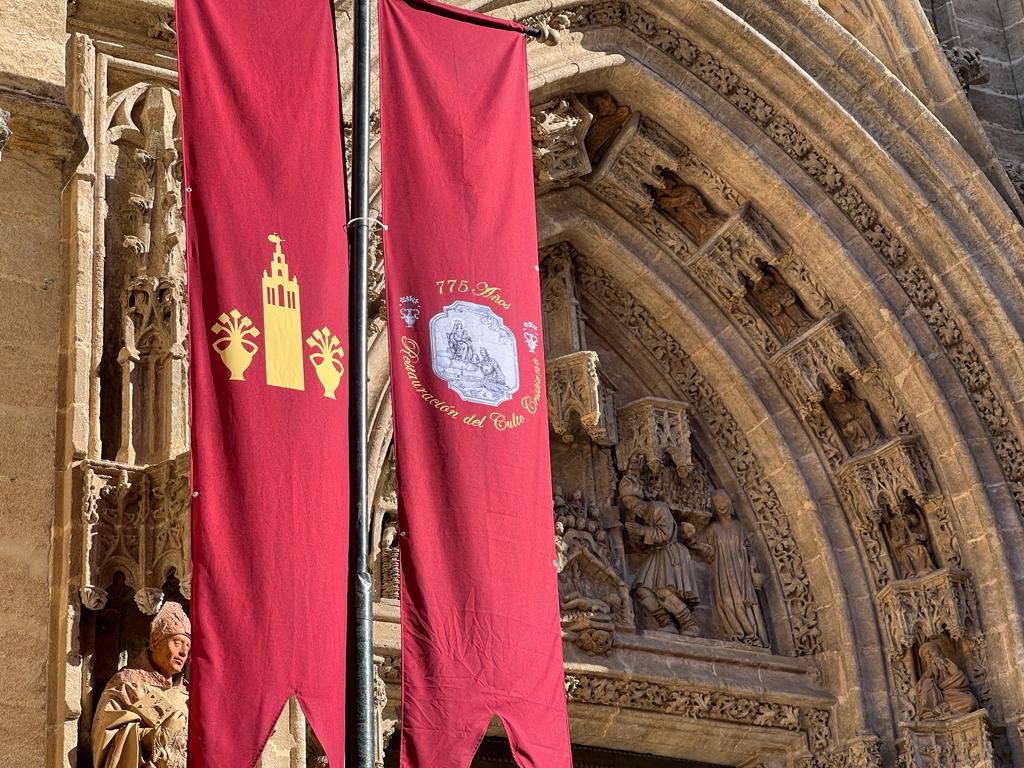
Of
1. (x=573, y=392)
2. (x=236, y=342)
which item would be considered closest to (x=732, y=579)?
(x=573, y=392)

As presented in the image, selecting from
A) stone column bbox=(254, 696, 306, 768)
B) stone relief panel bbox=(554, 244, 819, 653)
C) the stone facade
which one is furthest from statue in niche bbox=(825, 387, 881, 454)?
stone column bbox=(254, 696, 306, 768)

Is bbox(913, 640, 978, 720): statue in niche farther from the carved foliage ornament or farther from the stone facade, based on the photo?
the carved foliage ornament

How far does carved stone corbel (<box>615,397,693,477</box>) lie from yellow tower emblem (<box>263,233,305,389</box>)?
520 cm

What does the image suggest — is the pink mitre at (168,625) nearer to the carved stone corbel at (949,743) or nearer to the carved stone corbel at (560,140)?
the carved stone corbel at (560,140)

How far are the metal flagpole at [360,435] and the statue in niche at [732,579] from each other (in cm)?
580

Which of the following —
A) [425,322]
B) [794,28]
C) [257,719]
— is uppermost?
[794,28]

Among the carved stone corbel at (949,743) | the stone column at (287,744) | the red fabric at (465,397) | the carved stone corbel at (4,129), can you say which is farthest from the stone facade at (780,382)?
the carved stone corbel at (4,129)

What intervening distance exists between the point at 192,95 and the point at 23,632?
2.33 m

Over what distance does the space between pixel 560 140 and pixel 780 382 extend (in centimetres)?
220

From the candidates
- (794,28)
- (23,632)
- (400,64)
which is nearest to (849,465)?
(794,28)

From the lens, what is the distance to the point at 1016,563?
11.7 m

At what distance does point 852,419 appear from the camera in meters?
12.5

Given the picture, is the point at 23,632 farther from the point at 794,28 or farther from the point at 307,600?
the point at 794,28

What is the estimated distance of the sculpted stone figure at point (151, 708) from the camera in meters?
7.83
